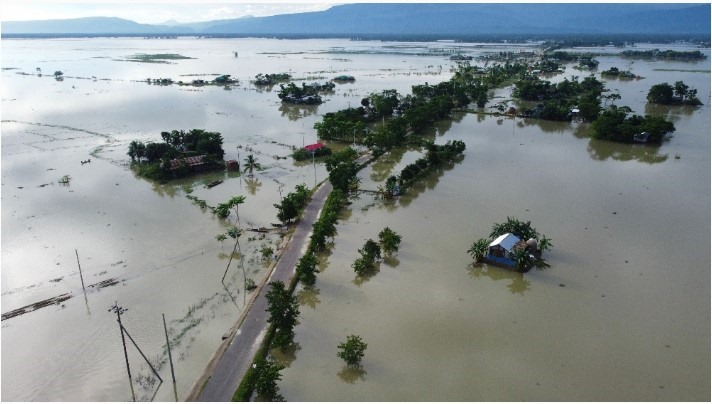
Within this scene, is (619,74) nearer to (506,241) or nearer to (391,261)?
(506,241)

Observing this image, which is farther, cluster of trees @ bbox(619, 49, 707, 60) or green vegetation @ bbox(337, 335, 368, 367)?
cluster of trees @ bbox(619, 49, 707, 60)

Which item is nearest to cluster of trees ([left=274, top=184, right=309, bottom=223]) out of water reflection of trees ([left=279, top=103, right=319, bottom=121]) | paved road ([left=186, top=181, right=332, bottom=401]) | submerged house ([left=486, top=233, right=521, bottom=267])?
paved road ([left=186, top=181, right=332, bottom=401])

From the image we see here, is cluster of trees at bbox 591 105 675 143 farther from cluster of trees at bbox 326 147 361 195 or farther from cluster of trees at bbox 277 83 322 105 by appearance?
cluster of trees at bbox 277 83 322 105

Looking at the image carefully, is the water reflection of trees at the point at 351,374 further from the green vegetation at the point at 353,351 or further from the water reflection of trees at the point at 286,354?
the water reflection of trees at the point at 286,354

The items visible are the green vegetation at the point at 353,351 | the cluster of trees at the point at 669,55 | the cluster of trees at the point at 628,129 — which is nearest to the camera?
the green vegetation at the point at 353,351

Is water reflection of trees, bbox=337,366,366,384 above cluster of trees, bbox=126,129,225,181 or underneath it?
underneath

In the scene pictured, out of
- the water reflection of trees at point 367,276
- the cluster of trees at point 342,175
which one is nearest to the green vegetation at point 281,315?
the water reflection of trees at point 367,276

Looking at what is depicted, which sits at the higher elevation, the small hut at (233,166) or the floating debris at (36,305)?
the small hut at (233,166)
